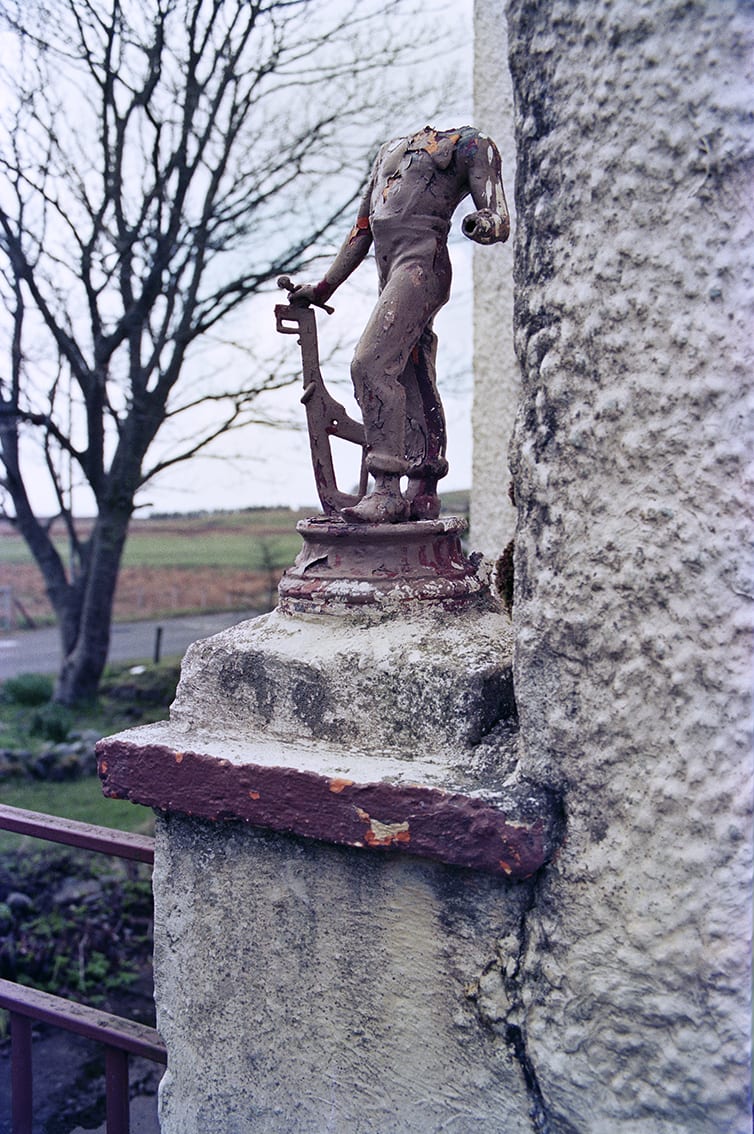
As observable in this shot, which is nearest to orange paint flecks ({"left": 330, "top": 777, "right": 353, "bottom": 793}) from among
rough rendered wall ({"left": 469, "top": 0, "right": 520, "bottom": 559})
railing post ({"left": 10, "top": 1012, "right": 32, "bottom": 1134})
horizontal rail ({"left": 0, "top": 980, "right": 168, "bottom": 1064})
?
horizontal rail ({"left": 0, "top": 980, "right": 168, "bottom": 1064})

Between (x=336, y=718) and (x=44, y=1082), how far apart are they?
2.96 metres

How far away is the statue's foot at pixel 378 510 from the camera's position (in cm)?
140

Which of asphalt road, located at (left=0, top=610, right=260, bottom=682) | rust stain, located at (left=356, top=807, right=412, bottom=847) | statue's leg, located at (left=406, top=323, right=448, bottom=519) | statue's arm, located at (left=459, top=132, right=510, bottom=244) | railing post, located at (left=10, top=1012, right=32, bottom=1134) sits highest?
statue's arm, located at (left=459, top=132, right=510, bottom=244)

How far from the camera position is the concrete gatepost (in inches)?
45.5

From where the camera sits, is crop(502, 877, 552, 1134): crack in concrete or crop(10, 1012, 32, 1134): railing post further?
crop(10, 1012, 32, 1134): railing post

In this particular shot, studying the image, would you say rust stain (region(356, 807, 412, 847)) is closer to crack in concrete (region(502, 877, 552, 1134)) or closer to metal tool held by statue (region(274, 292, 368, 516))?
crack in concrete (region(502, 877, 552, 1134))

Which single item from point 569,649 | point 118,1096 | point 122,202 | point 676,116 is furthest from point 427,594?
point 122,202

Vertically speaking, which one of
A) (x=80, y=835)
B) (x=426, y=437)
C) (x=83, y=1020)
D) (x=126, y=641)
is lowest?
(x=126, y=641)

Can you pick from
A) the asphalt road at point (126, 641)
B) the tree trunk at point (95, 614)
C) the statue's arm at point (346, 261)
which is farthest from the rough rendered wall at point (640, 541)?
the asphalt road at point (126, 641)

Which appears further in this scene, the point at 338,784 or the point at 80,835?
the point at 80,835

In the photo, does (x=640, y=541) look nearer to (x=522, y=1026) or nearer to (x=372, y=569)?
(x=372, y=569)

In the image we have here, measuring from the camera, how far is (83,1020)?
67.0 inches

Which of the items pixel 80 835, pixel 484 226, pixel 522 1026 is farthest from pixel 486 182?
pixel 80 835

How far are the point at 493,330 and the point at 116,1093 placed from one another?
278 centimetres
